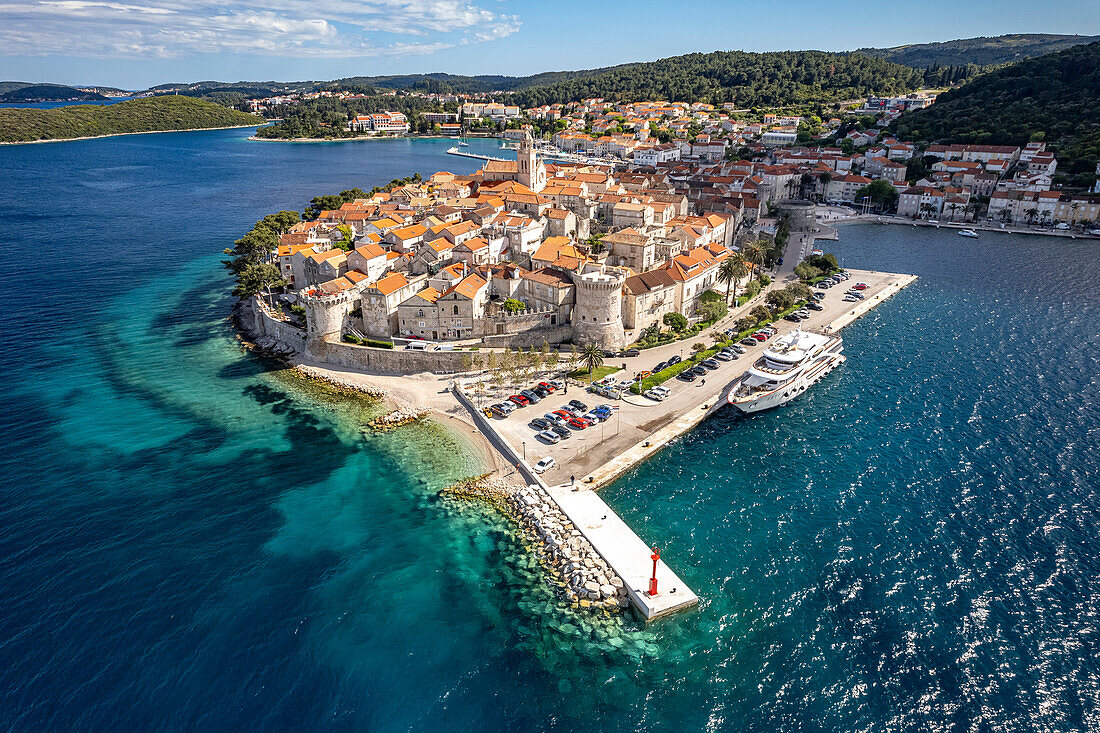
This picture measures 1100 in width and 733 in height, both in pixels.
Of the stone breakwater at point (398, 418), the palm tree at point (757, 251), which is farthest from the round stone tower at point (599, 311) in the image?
the palm tree at point (757, 251)

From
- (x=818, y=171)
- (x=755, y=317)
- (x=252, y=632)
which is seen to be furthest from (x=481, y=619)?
(x=818, y=171)

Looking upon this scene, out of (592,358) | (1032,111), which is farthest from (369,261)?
(1032,111)

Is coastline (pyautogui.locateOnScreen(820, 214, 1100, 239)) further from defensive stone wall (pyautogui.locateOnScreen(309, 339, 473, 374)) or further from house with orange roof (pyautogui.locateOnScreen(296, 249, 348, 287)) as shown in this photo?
house with orange roof (pyautogui.locateOnScreen(296, 249, 348, 287))

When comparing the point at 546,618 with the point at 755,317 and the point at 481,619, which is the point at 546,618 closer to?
the point at 481,619

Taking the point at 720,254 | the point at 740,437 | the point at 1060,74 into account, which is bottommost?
the point at 740,437

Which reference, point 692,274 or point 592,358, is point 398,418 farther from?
point 692,274

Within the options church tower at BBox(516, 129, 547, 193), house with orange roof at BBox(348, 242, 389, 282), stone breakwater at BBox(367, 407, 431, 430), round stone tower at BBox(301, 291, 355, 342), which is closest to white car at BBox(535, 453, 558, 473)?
stone breakwater at BBox(367, 407, 431, 430)
